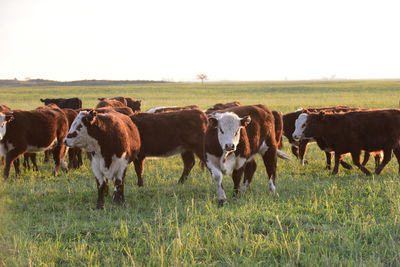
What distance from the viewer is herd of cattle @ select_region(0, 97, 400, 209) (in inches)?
262

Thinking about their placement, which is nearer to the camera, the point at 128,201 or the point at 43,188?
the point at 128,201

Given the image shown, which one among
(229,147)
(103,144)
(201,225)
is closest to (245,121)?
(229,147)

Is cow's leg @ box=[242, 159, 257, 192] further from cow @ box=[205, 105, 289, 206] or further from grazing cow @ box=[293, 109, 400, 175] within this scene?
grazing cow @ box=[293, 109, 400, 175]

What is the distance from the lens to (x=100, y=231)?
17.5 feet

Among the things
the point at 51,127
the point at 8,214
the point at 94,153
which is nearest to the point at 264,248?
the point at 94,153

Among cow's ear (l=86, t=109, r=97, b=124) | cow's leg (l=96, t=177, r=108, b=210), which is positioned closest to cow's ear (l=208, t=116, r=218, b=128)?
cow's ear (l=86, t=109, r=97, b=124)

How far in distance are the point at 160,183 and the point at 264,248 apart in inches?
172

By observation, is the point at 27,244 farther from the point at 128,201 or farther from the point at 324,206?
the point at 324,206

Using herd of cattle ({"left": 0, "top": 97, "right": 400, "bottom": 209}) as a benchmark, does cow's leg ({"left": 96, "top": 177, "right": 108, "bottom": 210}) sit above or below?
below

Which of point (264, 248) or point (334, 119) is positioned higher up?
point (334, 119)

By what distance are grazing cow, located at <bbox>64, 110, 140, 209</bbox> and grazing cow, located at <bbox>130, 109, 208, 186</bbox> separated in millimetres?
1294

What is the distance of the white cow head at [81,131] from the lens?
6.54 metres

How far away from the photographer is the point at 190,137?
849 centimetres

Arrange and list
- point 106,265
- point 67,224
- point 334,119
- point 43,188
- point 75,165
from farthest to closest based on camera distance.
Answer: point 75,165
point 334,119
point 43,188
point 67,224
point 106,265
